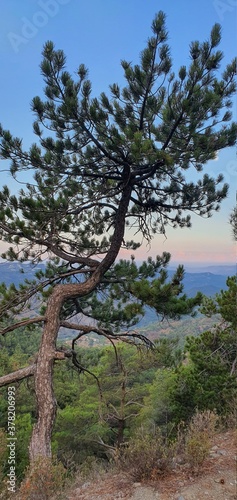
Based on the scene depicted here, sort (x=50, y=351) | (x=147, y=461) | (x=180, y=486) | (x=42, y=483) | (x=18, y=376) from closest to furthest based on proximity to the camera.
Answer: (x=42, y=483)
(x=180, y=486)
(x=147, y=461)
(x=18, y=376)
(x=50, y=351)

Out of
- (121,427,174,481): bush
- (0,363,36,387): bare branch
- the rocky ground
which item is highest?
(0,363,36,387): bare branch

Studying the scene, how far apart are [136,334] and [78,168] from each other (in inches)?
125

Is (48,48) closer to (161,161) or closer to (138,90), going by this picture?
(138,90)

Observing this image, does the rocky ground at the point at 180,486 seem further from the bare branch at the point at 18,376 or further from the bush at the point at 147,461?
the bare branch at the point at 18,376

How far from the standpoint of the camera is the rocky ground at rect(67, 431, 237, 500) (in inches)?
134

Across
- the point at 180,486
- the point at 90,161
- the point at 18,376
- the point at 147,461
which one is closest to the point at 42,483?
the point at 147,461

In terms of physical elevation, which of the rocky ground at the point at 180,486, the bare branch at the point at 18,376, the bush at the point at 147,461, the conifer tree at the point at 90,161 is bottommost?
the rocky ground at the point at 180,486

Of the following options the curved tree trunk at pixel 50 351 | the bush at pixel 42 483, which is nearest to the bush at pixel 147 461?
the bush at pixel 42 483

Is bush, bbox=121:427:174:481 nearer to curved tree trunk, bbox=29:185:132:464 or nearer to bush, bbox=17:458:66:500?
bush, bbox=17:458:66:500

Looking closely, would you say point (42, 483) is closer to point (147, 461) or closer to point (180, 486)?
point (147, 461)

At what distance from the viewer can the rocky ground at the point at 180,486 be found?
339cm

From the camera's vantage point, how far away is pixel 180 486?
3.57 m

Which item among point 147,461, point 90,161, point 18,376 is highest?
point 90,161

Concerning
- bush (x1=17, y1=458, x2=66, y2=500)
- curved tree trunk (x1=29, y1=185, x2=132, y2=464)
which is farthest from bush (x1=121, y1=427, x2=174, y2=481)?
curved tree trunk (x1=29, y1=185, x2=132, y2=464)
